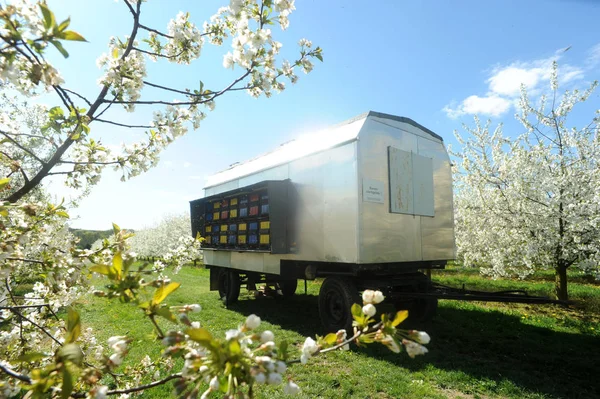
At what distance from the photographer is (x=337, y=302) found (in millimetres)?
6070

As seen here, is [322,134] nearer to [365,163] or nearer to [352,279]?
[365,163]

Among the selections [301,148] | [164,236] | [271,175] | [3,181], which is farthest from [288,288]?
[164,236]

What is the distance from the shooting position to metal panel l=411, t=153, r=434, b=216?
21.6ft

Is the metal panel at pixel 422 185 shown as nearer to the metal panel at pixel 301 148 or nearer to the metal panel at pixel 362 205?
the metal panel at pixel 362 205

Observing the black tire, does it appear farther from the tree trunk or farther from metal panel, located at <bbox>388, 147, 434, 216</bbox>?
the tree trunk

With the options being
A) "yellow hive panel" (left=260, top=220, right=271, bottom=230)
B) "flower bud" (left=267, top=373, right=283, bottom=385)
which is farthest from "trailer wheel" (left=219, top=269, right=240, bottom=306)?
"flower bud" (left=267, top=373, right=283, bottom=385)

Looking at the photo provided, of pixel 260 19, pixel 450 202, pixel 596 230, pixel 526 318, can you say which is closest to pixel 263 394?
pixel 260 19

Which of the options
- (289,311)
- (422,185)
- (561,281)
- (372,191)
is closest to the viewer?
(372,191)

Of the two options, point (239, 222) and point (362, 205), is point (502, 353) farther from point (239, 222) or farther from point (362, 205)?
point (239, 222)

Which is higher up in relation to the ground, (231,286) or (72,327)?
(72,327)

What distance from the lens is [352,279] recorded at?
234 inches

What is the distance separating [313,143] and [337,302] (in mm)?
3305

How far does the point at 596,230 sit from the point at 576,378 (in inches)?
218

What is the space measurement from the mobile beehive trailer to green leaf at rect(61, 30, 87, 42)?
15.3 ft
